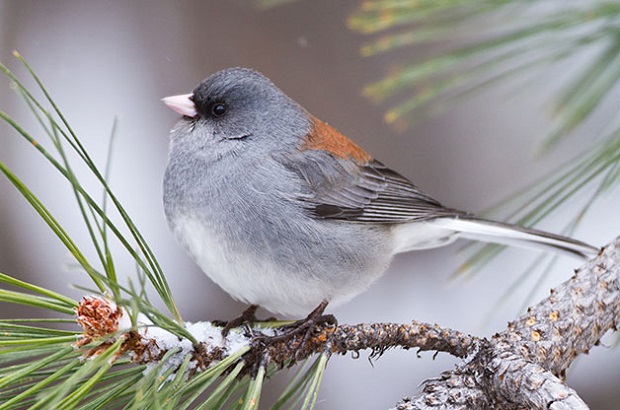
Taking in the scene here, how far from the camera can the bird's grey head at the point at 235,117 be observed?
1.73m

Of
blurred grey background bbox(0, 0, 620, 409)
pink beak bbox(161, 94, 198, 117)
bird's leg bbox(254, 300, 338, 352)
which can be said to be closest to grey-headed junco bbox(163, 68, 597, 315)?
pink beak bbox(161, 94, 198, 117)

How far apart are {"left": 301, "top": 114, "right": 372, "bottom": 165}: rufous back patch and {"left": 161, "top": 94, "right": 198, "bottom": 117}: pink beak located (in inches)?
11.0

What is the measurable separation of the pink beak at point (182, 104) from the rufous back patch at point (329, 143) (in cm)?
28

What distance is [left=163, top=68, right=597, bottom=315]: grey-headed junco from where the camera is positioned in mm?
1512

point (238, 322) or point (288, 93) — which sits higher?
point (288, 93)

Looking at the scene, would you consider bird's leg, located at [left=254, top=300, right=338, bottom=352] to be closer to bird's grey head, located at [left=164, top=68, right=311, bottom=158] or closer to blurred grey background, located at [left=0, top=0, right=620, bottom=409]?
bird's grey head, located at [left=164, top=68, right=311, bottom=158]

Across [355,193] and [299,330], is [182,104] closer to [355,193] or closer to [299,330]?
[355,193]

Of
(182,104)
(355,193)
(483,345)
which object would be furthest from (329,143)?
(483,345)

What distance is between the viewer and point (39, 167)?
280cm

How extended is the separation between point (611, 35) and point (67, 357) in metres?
1.07

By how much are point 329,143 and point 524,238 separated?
20.9 inches

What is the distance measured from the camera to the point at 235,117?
1.77 metres

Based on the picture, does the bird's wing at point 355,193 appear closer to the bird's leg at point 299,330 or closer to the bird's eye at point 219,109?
the bird's eye at point 219,109

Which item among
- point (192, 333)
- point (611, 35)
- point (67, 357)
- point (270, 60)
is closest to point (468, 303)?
point (270, 60)
